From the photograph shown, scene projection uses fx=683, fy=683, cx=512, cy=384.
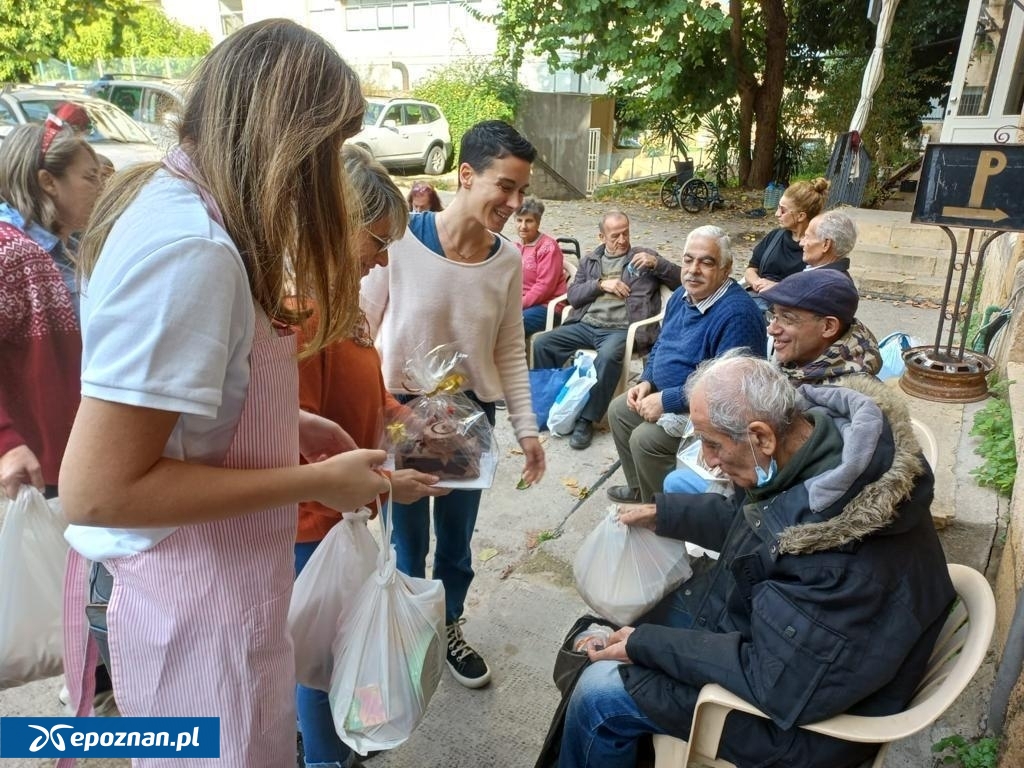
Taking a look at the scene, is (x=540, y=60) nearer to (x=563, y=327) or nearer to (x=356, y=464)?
(x=563, y=327)

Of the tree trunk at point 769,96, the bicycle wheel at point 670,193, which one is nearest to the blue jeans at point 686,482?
the bicycle wheel at point 670,193

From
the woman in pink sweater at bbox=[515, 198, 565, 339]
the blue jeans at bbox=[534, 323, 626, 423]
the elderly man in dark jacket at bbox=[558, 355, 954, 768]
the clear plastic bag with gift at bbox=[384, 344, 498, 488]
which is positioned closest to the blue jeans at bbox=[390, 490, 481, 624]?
the clear plastic bag with gift at bbox=[384, 344, 498, 488]

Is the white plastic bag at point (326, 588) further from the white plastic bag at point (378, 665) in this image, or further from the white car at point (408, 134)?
the white car at point (408, 134)

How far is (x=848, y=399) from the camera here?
164cm

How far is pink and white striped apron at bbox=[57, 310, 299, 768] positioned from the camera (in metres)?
1.08

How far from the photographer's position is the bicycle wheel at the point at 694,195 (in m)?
12.3

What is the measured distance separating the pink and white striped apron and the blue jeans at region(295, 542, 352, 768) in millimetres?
636

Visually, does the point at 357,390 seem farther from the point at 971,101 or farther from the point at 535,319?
the point at 971,101

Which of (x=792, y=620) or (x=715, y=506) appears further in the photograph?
(x=715, y=506)

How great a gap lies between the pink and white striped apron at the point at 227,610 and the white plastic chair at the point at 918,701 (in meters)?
0.98

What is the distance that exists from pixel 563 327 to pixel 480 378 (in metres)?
2.73

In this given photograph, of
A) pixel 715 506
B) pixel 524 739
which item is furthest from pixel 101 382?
pixel 524 739

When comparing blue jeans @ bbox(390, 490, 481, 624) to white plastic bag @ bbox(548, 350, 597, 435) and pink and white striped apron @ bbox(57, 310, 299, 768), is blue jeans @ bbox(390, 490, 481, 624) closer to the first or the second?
pink and white striped apron @ bbox(57, 310, 299, 768)

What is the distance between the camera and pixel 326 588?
1.66m
